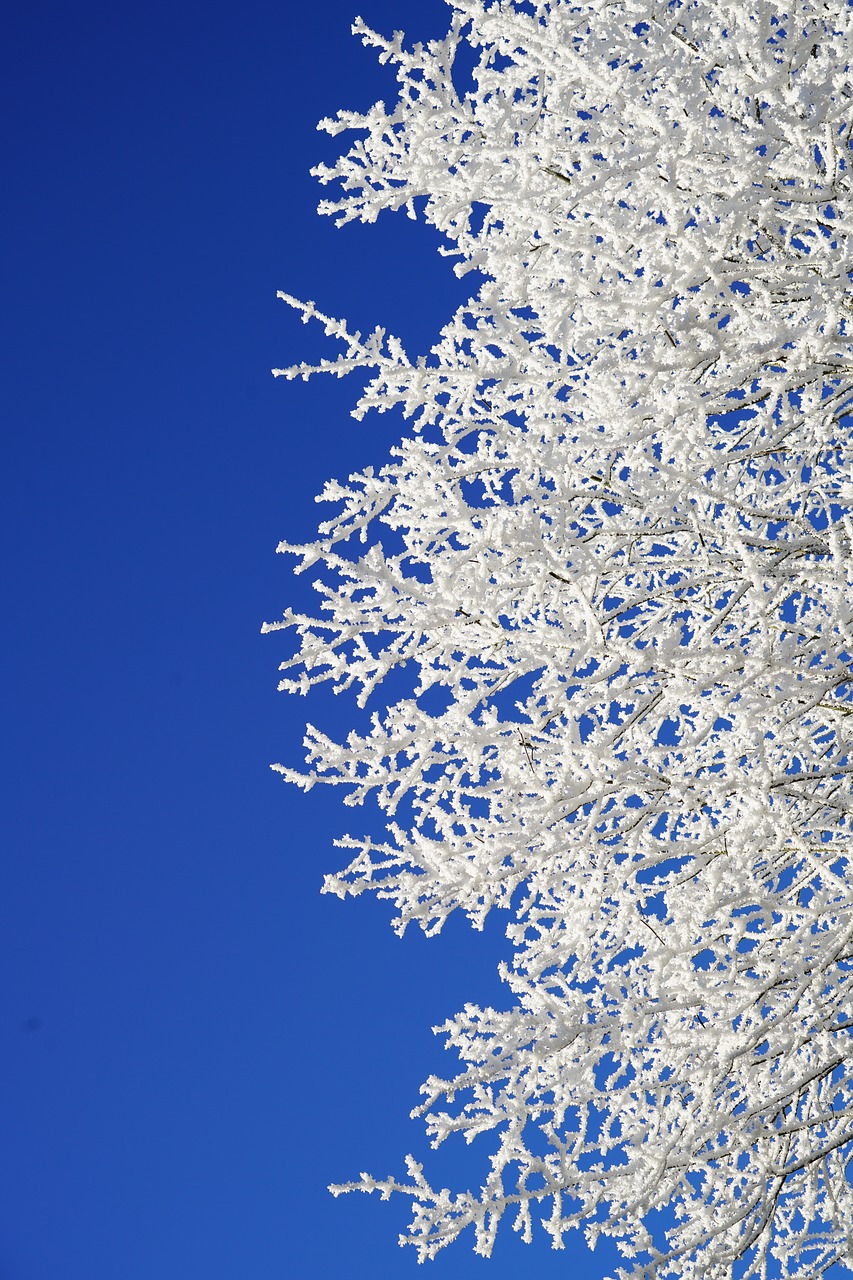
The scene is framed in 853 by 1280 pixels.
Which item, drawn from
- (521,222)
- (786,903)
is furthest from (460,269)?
(786,903)

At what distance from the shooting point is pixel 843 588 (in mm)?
3479

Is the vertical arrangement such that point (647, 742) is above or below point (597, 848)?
above

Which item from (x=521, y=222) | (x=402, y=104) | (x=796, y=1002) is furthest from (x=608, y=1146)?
(x=402, y=104)

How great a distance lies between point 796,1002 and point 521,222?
9.87 ft

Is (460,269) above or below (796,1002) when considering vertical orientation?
above

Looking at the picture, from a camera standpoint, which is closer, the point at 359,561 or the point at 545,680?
the point at 359,561

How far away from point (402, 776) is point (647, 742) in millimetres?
1386

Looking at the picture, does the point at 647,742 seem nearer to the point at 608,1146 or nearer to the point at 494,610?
the point at 494,610

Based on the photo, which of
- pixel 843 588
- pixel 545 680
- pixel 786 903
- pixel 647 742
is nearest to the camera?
pixel 786 903

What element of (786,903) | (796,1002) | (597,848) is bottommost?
(796,1002)

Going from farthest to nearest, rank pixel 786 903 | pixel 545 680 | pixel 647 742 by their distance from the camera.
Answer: pixel 647 742 → pixel 545 680 → pixel 786 903

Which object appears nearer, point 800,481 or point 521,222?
point 521,222

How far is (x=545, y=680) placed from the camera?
4.01 m

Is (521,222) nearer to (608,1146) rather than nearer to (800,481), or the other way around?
(800,481)
